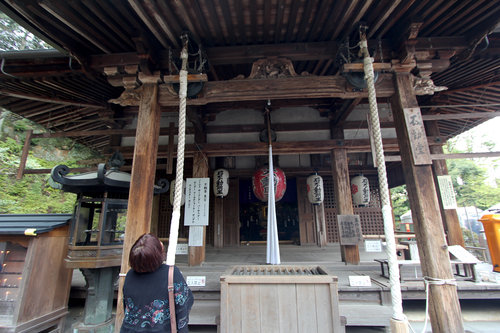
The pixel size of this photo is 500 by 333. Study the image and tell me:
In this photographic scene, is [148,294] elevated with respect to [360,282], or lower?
elevated

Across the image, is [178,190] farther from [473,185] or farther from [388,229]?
[473,185]

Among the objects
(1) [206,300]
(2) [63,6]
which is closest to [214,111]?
(2) [63,6]

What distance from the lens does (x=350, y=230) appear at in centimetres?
513

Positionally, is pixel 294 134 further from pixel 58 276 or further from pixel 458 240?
pixel 58 276

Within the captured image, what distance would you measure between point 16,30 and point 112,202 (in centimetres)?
1562

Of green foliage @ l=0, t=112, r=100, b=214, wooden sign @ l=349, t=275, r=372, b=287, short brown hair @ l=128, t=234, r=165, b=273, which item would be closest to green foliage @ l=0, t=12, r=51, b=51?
green foliage @ l=0, t=112, r=100, b=214

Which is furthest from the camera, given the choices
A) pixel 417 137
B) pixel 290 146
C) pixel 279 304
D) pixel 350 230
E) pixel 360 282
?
pixel 290 146

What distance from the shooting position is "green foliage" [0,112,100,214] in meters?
9.41

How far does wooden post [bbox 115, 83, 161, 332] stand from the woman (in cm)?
141

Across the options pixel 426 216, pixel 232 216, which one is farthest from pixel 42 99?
pixel 426 216

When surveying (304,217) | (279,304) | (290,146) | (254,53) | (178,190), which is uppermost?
(254,53)

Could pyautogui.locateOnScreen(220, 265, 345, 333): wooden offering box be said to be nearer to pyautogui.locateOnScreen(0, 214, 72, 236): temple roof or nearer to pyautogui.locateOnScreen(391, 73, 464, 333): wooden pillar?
pyautogui.locateOnScreen(391, 73, 464, 333): wooden pillar

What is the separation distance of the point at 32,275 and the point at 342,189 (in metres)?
6.24

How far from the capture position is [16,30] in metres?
12.1
